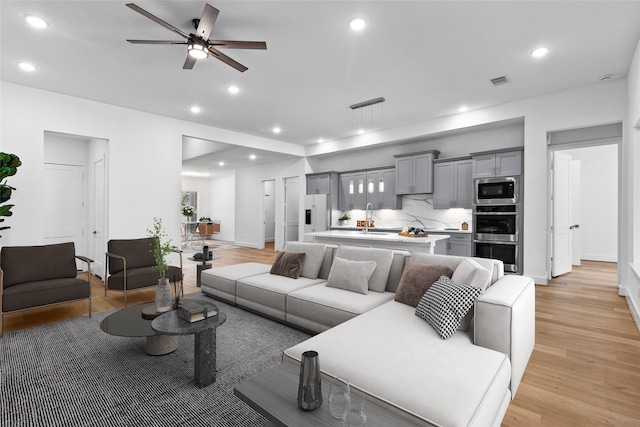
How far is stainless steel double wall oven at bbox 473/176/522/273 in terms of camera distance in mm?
5387

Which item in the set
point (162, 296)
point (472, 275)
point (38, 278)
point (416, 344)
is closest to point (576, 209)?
point (472, 275)

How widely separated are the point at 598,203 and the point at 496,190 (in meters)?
4.39

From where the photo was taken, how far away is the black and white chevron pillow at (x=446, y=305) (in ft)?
6.71

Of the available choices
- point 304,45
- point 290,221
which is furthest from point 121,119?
point 290,221

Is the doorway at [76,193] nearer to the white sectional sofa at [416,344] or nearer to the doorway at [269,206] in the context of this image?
the white sectional sofa at [416,344]

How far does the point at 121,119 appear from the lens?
5.35 meters

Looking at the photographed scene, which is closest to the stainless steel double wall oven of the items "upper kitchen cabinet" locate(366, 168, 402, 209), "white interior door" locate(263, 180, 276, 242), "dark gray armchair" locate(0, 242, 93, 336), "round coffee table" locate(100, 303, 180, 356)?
"upper kitchen cabinet" locate(366, 168, 402, 209)

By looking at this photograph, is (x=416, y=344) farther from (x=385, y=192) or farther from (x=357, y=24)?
(x=385, y=192)

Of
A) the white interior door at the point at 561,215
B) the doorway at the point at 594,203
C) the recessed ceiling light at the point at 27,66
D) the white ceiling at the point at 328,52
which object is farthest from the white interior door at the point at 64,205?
the doorway at the point at 594,203

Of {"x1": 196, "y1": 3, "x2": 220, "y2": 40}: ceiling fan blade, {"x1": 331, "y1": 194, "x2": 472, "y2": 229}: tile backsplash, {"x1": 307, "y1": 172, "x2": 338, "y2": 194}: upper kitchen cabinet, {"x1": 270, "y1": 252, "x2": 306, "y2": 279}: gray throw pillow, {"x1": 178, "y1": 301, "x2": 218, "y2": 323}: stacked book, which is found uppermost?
{"x1": 196, "y1": 3, "x2": 220, "y2": 40}: ceiling fan blade

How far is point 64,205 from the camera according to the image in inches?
236

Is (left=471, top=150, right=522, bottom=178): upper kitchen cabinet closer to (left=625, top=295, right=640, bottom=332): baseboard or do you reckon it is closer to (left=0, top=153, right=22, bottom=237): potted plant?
(left=625, top=295, right=640, bottom=332): baseboard

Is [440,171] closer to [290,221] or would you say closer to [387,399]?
[290,221]

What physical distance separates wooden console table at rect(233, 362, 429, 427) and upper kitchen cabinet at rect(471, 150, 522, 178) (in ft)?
17.5
